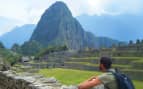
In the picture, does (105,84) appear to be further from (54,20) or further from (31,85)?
(54,20)

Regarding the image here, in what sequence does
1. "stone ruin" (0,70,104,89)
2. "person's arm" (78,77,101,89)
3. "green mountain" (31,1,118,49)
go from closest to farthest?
"person's arm" (78,77,101,89) → "stone ruin" (0,70,104,89) → "green mountain" (31,1,118,49)

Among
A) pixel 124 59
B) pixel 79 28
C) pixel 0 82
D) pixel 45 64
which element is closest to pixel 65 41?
pixel 79 28

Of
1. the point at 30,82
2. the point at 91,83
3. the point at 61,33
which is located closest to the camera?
the point at 91,83

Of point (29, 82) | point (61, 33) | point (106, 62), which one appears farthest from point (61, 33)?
point (106, 62)

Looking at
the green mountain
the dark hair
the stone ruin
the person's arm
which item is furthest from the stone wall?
the green mountain

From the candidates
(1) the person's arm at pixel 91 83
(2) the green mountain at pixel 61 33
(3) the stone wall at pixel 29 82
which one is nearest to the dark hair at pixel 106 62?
(1) the person's arm at pixel 91 83

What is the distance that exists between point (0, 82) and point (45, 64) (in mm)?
52309

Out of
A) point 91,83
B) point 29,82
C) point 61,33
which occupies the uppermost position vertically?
point 61,33

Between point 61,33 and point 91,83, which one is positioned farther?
point 61,33

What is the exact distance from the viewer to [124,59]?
117 ft

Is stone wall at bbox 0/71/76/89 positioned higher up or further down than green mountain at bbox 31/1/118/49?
further down

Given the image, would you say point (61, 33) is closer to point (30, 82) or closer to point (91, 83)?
point (30, 82)

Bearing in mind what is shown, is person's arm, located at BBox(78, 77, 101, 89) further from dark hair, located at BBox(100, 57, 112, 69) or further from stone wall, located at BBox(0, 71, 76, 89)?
stone wall, located at BBox(0, 71, 76, 89)

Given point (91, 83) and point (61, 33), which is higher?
point (61, 33)
